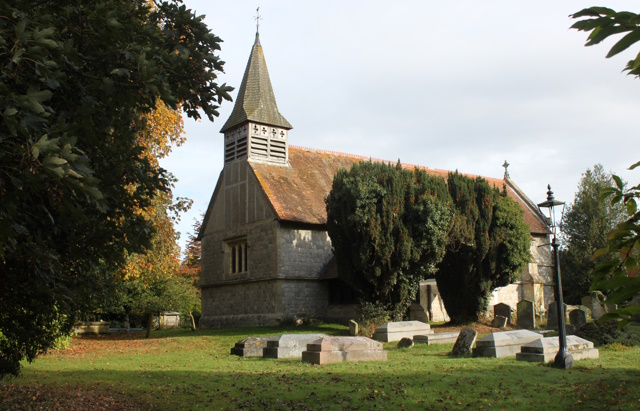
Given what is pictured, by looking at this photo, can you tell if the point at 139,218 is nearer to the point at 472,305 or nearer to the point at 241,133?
the point at 472,305

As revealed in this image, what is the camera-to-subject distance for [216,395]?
375 inches

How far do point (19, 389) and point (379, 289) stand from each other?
14433 mm

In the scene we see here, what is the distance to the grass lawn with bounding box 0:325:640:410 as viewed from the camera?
8727 mm

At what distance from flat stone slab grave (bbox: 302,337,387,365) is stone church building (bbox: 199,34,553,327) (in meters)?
10.4

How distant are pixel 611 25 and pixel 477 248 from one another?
2246 centimetres

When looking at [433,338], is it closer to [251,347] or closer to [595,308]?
[251,347]

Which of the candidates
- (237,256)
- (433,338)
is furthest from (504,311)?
(237,256)

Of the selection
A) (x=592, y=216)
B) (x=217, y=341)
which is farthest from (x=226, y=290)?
(x=592, y=216)

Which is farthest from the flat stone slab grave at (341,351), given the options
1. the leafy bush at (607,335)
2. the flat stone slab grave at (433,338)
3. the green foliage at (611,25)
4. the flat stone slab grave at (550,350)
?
the green foliage at (611,25)

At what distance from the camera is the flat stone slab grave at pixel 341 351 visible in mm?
13148

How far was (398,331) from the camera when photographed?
1883cm

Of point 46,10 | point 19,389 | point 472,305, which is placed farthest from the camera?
point 472,305

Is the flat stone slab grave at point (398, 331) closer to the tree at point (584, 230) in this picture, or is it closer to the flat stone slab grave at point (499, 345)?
the flat stone slab grave at point (499, 345)

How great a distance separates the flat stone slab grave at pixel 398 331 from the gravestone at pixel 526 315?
228 inches
